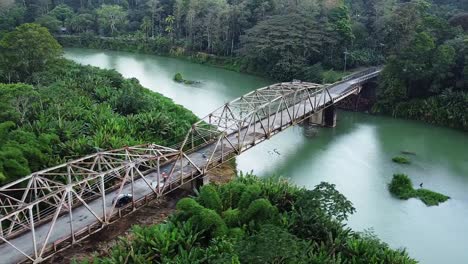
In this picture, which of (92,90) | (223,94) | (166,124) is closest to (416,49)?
(223,94)

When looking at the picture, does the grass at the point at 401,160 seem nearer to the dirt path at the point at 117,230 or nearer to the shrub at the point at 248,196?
the shrub at the point at 248,196

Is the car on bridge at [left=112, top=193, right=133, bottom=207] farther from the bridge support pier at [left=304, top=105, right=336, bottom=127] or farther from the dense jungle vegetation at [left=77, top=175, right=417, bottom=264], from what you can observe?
the bridge support pier at [left=304, top=105, right=336, bottom=127]

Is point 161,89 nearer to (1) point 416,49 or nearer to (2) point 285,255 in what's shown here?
(1) point 416,49

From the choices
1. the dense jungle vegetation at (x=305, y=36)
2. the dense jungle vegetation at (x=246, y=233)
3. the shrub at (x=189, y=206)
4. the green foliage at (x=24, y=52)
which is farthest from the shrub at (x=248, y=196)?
the green foliage at (x=24, y=52)

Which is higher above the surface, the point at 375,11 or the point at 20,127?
the point at 375,11

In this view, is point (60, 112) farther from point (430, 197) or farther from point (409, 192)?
Result: point (430, 197)

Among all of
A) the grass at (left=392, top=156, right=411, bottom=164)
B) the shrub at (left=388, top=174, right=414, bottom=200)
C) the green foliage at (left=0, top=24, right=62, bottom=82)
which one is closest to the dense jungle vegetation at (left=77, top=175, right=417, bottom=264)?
the shrub at (left=388, top=174, right=414, bottom=200)
